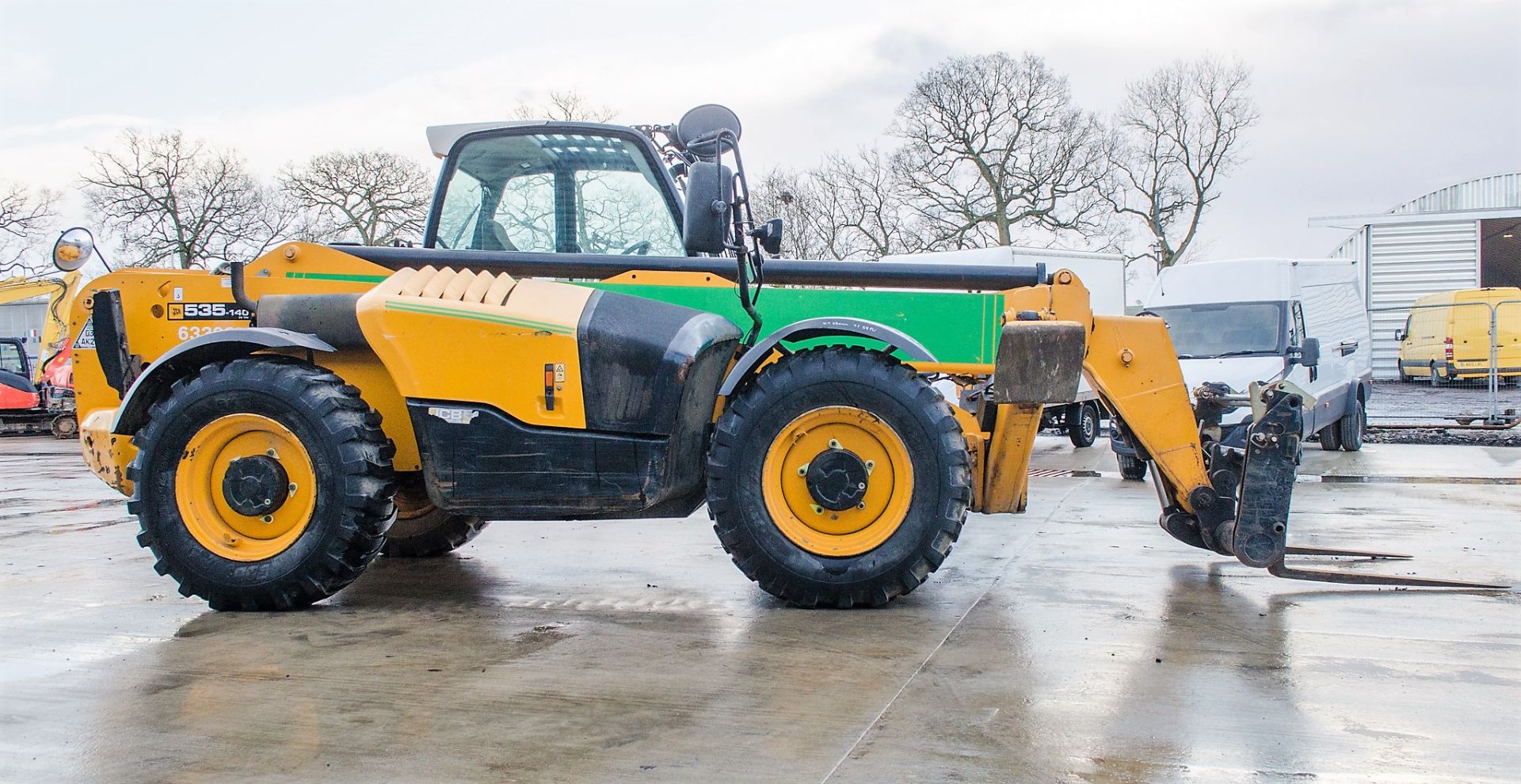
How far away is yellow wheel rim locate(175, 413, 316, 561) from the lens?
5648 mm

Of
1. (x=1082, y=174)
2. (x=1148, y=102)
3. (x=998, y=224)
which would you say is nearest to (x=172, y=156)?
(x=998, y=224)

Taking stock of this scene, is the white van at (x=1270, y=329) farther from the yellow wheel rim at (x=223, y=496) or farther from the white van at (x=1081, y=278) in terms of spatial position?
the yellow wheel rim at (x=223, y=496)

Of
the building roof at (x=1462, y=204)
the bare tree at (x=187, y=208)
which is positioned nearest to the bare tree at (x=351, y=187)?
the bare tree at (x=187, y=208)

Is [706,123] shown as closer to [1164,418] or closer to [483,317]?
[483,317]

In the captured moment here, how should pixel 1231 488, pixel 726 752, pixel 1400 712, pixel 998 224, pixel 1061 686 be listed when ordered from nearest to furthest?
pixel 726 752, pixel 1400 712, pixel 1061 686, pixel 1231 488, pixel 998 224

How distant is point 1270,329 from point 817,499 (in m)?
10.1

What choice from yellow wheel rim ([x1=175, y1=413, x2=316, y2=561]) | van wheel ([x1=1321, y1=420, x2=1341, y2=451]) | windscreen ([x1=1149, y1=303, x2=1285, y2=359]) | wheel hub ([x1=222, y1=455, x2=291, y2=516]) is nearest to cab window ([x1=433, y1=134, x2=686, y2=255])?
yellow wheel rim ([x1=175, y1=413, x2=316, y2=561])

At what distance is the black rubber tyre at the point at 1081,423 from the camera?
16.6 metres

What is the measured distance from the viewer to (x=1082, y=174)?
39156 millimetres

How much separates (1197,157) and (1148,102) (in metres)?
2.45

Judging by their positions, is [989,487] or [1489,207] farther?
[1489,207]

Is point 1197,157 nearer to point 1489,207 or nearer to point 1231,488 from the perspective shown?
point 1489,207

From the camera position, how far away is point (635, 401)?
5.46 m

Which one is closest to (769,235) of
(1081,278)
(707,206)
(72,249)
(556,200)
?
(707,206)
